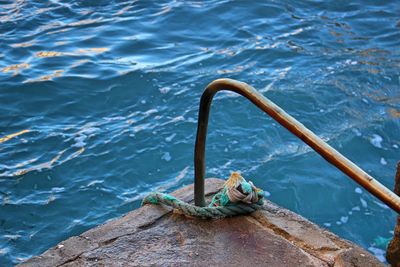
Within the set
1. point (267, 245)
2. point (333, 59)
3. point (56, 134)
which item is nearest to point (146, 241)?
point (267, 245)

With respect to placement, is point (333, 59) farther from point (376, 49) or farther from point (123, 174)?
point (123, 174)

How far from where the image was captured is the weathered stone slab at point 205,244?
286 centimetres

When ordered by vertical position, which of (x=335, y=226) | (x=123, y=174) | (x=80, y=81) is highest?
(x=80, y=81)

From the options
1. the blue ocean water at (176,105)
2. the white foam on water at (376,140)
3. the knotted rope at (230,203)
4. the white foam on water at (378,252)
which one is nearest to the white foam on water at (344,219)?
the blue ocean water at (176,105)

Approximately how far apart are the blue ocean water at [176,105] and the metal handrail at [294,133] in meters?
2.43

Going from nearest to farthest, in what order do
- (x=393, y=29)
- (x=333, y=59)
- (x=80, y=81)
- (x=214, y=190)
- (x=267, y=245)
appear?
(x=267, y=245)
(x=214, y=190)
(x=80, y=81)
(x=333, y=59)
(x=393, y=29)

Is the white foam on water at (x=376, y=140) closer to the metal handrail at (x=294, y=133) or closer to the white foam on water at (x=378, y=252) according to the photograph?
the white foam on water at (x=378, y=252)

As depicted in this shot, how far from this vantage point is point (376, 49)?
7.79 m

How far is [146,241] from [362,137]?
3797 millimetres

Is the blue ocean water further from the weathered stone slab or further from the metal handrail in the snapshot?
the metal handrail

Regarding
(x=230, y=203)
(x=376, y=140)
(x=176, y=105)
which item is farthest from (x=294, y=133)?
(x=176, y=105)

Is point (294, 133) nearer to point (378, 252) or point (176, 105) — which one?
point (378, 252)

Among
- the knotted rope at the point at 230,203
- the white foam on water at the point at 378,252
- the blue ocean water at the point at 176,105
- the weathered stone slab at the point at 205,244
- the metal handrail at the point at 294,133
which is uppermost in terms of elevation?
the metal handrail at the point at 294,133

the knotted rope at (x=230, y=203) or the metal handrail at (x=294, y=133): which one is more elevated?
the metal handrail at (x=294, y=133)
